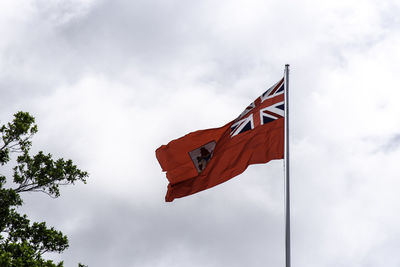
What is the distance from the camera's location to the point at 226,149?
14766 mm

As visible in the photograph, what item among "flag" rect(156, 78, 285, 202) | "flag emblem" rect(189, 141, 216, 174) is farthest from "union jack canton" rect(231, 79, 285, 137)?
"flag emblem" rect(189, 141, 216, 174)

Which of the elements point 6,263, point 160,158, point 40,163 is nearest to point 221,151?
point 160,158

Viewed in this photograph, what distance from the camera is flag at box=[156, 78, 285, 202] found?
47.0ft

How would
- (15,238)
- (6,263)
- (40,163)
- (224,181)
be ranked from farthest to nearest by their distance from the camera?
(40,163), (15,238), (6,263), (224,181)

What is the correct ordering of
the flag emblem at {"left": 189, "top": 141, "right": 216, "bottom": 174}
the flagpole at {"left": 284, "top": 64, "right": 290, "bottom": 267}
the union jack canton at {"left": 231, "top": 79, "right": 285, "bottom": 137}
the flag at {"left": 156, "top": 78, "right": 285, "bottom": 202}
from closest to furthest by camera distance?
the flagpole at {"left": 284, "top": 64, "right": 290, "bottom": 267}
the flag at {"left": 156, "top": 78, "right": 285, "bottom": 202}
the flag emblem at {"left": 189, "top": 141, "right": 216, "bottom": 174}
the union jack canton at {"left": 231, "top": 79, "right": 285, "bottom": 137}

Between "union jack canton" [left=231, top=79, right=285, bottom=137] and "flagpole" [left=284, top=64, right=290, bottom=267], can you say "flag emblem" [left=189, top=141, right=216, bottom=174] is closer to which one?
"union jack canton" [left=231, top=79, right=285, bottom=137]

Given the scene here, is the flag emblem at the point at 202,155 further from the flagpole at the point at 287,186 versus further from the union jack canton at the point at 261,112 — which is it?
the flagpole at the point at 287,186

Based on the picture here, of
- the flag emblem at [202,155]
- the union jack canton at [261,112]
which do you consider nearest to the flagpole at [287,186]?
the union jack canton at [261,112]

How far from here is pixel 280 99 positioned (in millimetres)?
14844

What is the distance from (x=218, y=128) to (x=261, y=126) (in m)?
1.38

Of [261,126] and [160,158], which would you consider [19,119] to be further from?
[261,126]

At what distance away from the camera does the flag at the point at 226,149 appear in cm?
1433

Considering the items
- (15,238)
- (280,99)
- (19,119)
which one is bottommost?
(15,238)

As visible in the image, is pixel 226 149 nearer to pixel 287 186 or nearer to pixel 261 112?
pixel 261 112
